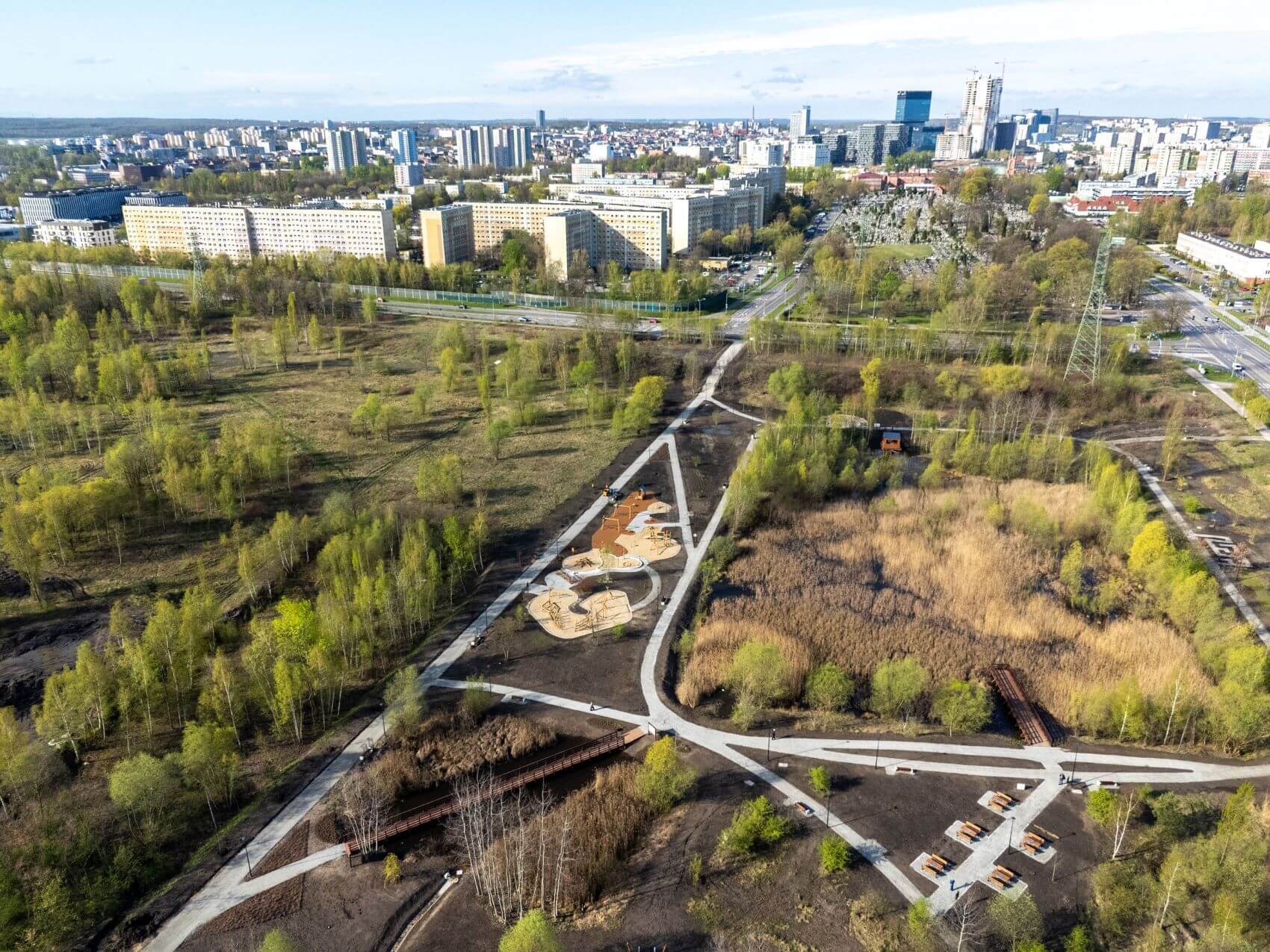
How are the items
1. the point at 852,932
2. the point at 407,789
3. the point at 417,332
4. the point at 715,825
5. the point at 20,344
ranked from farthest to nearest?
the point at 417,332 → the point at 20,344 → the point at 407,789 → the point at 715,825 → the point at 852,932

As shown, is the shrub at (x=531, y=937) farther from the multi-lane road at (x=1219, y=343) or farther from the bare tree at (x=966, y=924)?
the multi-lane road at (x=1219, y=343)

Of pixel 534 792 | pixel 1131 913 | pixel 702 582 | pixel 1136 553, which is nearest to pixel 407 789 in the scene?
pixel 534 792

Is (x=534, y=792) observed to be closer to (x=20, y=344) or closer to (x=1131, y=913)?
(x=1131, y=913)

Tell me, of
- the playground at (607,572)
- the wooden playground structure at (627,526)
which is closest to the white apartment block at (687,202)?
the wooden playground structure at (627,526)

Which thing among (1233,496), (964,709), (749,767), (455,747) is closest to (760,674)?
(749,767)

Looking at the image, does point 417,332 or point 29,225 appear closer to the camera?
point 417,332

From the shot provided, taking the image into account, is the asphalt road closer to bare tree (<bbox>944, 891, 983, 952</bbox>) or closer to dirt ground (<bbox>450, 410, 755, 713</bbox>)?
dirt ground (<bbox>450, 410, 755, 713</bbox>)

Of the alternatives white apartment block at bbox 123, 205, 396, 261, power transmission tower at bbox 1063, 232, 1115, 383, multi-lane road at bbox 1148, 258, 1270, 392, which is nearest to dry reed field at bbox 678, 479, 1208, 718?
power transmission tower at bbox 1063, 232, 1115, 383
